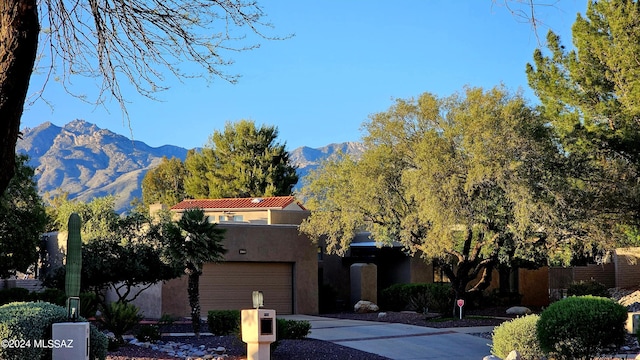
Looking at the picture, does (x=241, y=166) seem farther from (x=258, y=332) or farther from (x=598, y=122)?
(x=258, y=332)

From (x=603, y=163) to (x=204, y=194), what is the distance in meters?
40.8

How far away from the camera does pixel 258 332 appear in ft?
52.3

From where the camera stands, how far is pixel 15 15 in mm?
6191

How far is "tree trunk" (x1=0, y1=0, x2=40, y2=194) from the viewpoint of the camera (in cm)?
602

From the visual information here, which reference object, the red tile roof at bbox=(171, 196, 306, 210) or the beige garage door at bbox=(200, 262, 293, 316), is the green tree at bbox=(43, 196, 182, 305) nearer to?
the beige garage door at bbox=(200, 262, 293, 316)

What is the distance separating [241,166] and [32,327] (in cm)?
4838

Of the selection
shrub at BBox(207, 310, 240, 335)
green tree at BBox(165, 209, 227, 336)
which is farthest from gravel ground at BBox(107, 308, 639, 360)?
green tree at BBox(165, 209, 227, 336)

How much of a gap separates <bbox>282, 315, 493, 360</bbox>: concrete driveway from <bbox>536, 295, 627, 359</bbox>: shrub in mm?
2878

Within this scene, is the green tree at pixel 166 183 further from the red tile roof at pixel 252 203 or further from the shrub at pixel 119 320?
the shrub at pixel 119 320

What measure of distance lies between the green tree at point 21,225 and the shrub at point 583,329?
64.0 feet

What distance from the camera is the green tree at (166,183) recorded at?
2672 inches

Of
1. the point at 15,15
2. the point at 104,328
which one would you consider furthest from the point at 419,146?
the point at 15,15

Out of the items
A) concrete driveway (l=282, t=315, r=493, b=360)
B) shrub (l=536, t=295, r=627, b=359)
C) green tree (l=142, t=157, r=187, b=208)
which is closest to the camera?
shrub (l=536, t=295, r=627, b=359)

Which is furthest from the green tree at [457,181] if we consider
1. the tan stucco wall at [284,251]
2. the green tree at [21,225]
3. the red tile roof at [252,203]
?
the green tree at [21,225]
